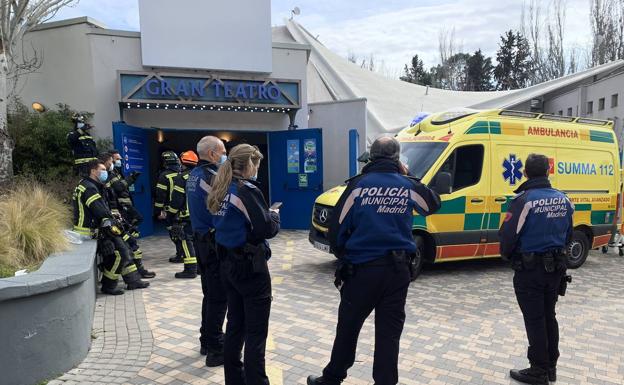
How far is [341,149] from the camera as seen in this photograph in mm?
12031

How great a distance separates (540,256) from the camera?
141 inches

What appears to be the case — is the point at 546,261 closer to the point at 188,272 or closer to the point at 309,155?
the point at 188,272

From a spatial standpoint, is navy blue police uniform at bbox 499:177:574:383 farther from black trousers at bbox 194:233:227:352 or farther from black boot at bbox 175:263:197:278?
black boot at bbox 175:263:197:278

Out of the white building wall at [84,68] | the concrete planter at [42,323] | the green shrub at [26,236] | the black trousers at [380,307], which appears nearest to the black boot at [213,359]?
the concrete planter at [42,323]

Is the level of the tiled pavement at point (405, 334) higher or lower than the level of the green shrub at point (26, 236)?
lower

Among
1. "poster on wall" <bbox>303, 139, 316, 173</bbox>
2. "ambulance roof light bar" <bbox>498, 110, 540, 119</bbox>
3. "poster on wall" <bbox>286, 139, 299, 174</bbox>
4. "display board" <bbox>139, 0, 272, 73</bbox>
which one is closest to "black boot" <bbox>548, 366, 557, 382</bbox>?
"ambulance roof light bar" <bbox>498, 110, 540, 119</bbox>

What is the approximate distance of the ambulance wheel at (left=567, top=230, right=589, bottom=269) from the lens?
26.3 feet

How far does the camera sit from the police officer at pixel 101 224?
5.64 meters

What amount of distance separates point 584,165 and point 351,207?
6.70 m

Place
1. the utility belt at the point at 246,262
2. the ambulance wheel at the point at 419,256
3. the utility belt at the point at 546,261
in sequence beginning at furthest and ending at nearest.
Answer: the ambulance wheel at the point at 419,256, the utility belt at the point at 546,261, the utility belt at the point at 246,262

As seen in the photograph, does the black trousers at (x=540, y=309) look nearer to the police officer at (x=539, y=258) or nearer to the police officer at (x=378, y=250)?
the police officer at (x=539, y=258)

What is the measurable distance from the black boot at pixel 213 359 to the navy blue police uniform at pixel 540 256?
2.55 metres

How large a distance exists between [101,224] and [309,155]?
641 centimetres

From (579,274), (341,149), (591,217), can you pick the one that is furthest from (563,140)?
(341,149)
